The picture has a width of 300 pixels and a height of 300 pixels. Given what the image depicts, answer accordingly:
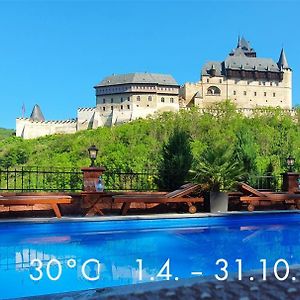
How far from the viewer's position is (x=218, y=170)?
370 inches

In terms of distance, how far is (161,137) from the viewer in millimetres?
46719

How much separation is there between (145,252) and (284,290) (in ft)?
10.00

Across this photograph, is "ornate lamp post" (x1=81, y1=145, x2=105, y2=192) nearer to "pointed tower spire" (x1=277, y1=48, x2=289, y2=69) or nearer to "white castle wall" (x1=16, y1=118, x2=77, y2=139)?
"white castle wall" (x1=16, y1=118, x2=77, y2=139)

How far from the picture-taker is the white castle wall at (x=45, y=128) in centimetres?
6109

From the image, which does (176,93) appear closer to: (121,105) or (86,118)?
(121,105)

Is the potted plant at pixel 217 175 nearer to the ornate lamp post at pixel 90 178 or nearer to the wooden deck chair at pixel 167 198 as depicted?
the wooden deck chair at pixel 167 198

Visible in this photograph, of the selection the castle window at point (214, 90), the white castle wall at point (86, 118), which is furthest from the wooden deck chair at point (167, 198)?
the castle window at point (214, 90)

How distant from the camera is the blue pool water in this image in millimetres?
4237

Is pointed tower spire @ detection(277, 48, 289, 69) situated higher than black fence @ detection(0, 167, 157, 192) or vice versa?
pointed tower spire @ detection(277, 48, 289, 69)

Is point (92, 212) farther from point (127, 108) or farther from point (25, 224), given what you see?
point (127, 108)

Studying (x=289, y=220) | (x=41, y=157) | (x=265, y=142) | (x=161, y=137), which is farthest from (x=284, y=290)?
(x=41, y=157)

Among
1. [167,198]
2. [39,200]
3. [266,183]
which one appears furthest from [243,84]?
[39,200]

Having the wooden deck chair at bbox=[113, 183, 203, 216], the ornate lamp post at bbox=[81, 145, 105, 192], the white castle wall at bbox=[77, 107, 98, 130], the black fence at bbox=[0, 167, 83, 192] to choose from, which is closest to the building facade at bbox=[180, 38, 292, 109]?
the white castle wall at bbox=[77, 107, 98, 130]

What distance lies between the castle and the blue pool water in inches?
2023
